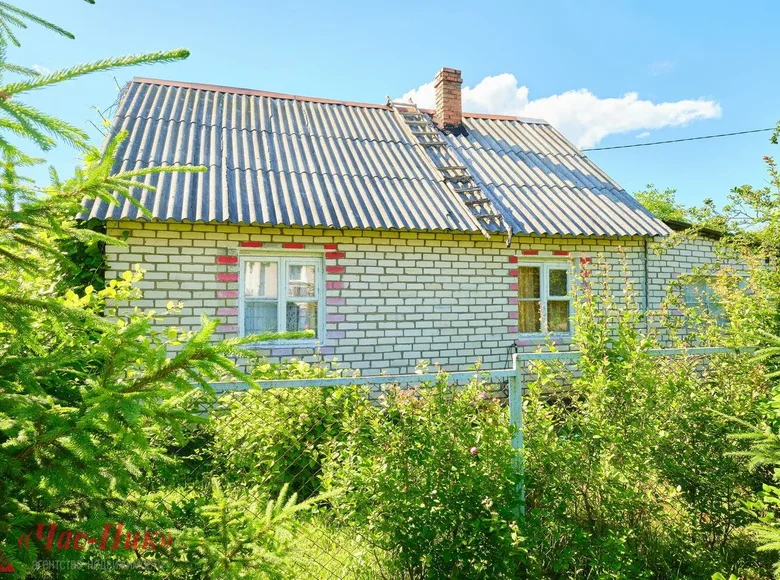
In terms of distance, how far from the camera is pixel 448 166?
9.48 m

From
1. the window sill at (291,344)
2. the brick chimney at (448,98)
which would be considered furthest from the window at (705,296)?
the brick chimney at (448,98)

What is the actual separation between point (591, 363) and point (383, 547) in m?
1.80

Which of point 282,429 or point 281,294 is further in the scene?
point 281,294

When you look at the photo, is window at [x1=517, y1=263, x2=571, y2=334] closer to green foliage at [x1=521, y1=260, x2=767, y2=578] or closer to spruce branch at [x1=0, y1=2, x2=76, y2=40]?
green foliage at [x1=521, y1=260, x2=767, y2=578]

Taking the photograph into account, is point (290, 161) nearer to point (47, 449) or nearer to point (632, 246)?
point (632, 246)

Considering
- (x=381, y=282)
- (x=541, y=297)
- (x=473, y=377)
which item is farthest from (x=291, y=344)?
(x=473, y=377)

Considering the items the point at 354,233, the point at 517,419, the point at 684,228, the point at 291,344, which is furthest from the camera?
the point at 684,228

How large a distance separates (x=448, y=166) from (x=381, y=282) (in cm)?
310

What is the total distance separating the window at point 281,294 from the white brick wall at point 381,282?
0.66 ft

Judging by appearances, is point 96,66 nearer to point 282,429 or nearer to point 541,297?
point 282,429

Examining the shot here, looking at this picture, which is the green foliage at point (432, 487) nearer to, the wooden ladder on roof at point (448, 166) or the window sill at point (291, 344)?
the window sill at point (291, 344)

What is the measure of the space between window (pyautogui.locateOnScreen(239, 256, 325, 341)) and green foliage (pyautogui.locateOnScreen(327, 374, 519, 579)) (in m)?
4.56

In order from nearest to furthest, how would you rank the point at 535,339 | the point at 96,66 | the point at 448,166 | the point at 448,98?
1. the point at 96,66
2. the point at 535,339
3. the point at 448,166
4. the point at 448,98

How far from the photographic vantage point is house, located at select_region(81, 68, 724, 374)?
22.6 feet
